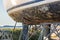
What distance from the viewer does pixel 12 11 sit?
47 centimetres

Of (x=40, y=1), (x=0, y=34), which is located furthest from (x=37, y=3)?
(x=0, y=34)

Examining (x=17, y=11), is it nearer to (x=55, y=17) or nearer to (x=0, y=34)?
(x=55, y=17)

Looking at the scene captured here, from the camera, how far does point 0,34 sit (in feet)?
16.0

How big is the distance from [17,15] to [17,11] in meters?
0.02

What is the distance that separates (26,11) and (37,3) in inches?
1.5

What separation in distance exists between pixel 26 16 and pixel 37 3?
2.3 inches

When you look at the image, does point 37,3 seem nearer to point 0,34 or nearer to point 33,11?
point 33,11

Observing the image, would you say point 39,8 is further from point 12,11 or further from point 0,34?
point 0,34

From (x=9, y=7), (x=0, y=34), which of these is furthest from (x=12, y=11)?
(x=0, y=34)

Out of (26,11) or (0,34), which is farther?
(0,34)

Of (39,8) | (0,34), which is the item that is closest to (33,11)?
(39,8)

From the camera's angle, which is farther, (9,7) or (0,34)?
(0,34)

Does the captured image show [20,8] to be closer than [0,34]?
Yes

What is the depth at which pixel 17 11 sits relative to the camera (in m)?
0.45
